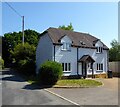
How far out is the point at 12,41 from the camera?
6881 centimetres

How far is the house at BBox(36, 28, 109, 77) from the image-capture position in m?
31.2

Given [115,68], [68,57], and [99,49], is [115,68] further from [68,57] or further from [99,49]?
[68,57]

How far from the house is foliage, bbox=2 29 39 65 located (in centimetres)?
3200

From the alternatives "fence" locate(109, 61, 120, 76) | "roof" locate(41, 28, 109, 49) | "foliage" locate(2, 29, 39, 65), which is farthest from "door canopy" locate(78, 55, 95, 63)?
"foliage" locate(2, 29, 39, 65)

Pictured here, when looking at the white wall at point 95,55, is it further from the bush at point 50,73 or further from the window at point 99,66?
the bush at point 50,73

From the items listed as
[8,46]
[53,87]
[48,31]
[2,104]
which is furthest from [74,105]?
[8,46]

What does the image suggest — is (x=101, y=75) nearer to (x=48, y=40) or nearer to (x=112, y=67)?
(x=112, y=67)

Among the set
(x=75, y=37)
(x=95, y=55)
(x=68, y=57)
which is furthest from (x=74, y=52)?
(x=95, y=55)

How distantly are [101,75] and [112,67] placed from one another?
25.0 ft

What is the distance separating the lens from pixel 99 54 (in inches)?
1422

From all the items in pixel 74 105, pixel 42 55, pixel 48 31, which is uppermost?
pixel 48 31

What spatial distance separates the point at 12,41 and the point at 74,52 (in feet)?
131

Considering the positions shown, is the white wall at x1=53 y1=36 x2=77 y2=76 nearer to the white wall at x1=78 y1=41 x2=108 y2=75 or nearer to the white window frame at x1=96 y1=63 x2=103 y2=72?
the white wall at x1=78 y1=41 x2=108 y2=75

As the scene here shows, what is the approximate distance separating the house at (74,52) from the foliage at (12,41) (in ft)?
105
